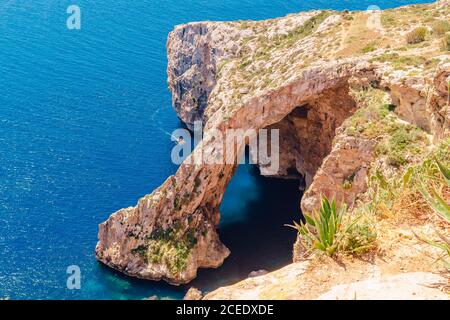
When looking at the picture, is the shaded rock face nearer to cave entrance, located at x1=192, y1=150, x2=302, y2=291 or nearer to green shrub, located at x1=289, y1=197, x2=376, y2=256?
cave entrance, located at x1=192, y1=150, x2=302, y2=291

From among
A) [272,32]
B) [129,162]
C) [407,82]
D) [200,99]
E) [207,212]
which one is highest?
[272,32]

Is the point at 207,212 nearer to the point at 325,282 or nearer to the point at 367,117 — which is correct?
the point at 367,117

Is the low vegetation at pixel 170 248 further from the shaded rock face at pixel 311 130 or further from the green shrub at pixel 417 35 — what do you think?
the green shrub at pixel 417 35

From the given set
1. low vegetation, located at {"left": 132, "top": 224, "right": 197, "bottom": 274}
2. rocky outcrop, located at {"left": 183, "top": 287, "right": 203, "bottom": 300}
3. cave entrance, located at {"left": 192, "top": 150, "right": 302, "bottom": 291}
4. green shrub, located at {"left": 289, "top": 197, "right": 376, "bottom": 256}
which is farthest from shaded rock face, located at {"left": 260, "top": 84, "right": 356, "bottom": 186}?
green shrub, located at {"left": 289, "top": 197, "right": 376, "bottom": 256}

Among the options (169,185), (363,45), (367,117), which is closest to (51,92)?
(169,185)

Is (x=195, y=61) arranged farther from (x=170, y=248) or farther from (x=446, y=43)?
(x=446, y=43)

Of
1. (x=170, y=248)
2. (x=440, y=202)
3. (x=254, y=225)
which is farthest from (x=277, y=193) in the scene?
(x=440, y=202)
